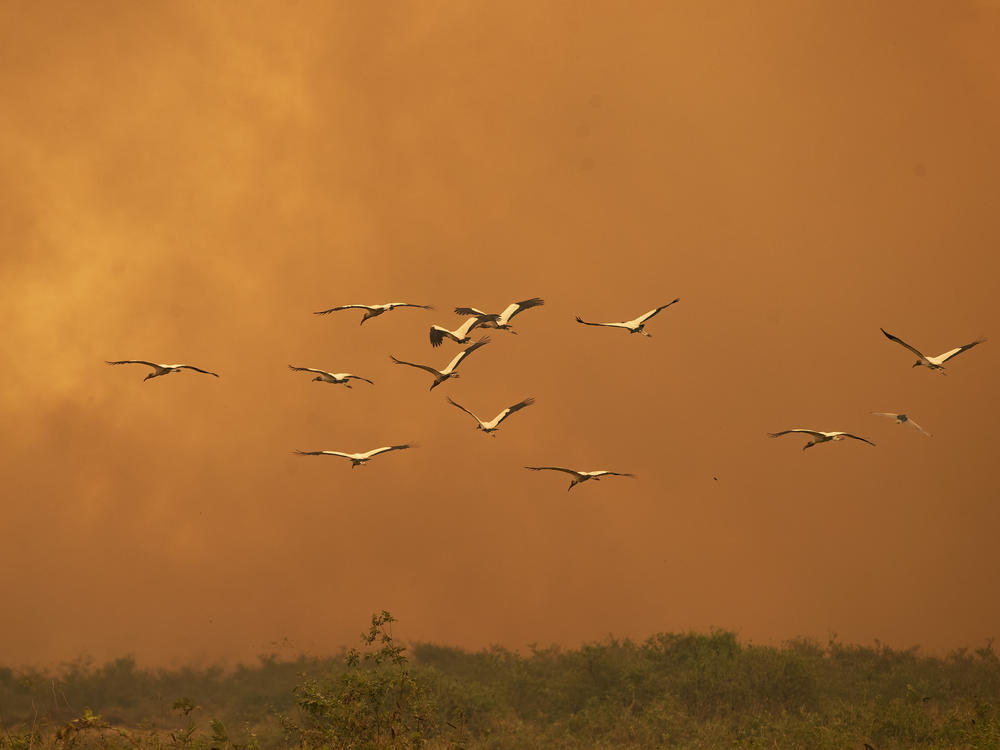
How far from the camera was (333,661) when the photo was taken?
34.6m

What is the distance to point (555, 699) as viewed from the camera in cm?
2794

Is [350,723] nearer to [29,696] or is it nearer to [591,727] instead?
[591,727]

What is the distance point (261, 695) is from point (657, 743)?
14248mm

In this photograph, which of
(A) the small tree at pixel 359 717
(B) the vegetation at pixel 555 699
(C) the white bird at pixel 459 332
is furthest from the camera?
(C) the white bird at pixel 459 332

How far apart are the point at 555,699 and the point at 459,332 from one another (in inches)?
517

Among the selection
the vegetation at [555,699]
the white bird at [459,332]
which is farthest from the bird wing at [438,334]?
the vegetation at [555,699]

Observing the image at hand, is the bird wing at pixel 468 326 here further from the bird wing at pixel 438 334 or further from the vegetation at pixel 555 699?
the vegetation at pixel 555 699

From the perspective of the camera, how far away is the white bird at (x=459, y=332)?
748 inches

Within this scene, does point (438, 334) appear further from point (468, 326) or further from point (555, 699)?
point (555, 699)

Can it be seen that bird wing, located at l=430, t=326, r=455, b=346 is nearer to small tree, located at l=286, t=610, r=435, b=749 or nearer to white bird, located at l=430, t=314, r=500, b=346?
white bird, located at l=430, t=314, r=500, b=346

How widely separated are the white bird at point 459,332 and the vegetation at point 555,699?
5285 millimetres

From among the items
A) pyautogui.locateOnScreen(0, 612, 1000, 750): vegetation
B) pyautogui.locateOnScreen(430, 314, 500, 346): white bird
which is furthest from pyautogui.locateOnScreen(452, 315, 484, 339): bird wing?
pyautogui.locateOnScreen(0, 612, 1000, 750): vegetation

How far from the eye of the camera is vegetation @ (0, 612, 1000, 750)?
701 inches

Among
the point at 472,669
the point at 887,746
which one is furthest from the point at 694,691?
the point at 472,669
